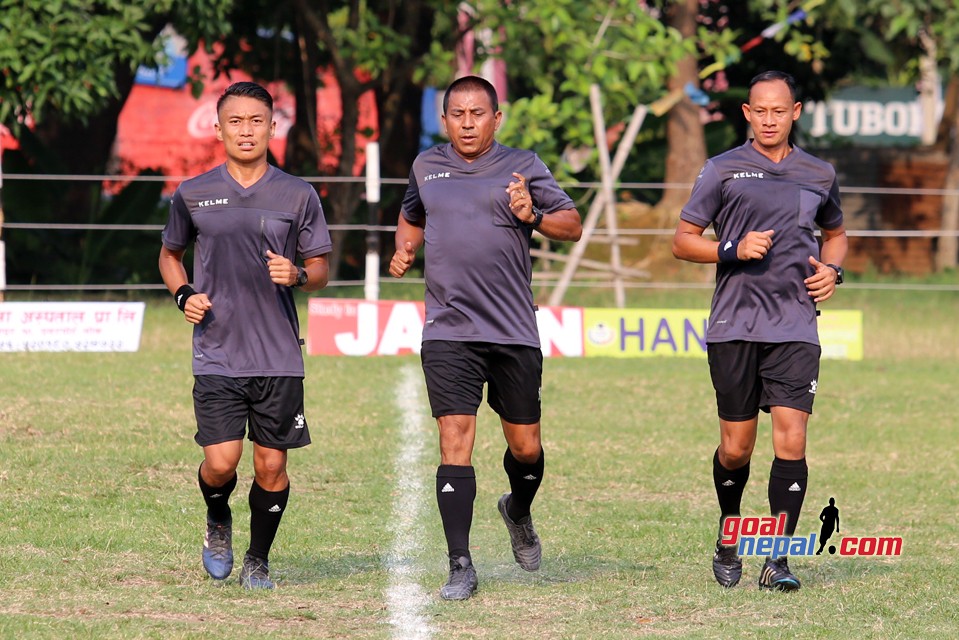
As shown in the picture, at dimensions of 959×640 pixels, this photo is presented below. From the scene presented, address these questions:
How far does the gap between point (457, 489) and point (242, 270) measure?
1.28 meters

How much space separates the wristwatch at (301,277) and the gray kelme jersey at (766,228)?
1.68 metres

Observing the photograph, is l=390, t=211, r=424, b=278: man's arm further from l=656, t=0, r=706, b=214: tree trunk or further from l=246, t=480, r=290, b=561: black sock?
l=656, t=0, r=706, b=214: tree trunk

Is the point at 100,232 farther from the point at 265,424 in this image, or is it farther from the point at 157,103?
the point at 157,103

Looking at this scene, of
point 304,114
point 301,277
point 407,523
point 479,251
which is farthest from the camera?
point 304,114

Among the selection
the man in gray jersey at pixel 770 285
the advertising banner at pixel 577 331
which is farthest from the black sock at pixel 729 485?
the advertising banner at pixel 577 331

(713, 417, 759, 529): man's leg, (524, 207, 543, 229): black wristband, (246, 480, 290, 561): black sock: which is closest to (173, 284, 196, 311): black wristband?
Result: (246, 480, 290, 561): black sock

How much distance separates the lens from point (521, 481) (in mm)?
7270

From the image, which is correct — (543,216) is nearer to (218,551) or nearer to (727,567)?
(727,567)

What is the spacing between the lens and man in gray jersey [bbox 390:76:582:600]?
6.88 meters

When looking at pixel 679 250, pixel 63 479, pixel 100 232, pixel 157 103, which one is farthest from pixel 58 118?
pixel 157 103

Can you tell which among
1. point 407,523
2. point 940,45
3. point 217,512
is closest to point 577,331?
point 407,523

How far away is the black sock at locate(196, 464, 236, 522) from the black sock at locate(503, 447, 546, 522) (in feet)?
3.99

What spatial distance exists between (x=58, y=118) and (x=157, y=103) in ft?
91.1

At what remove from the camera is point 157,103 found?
48.5 metres
